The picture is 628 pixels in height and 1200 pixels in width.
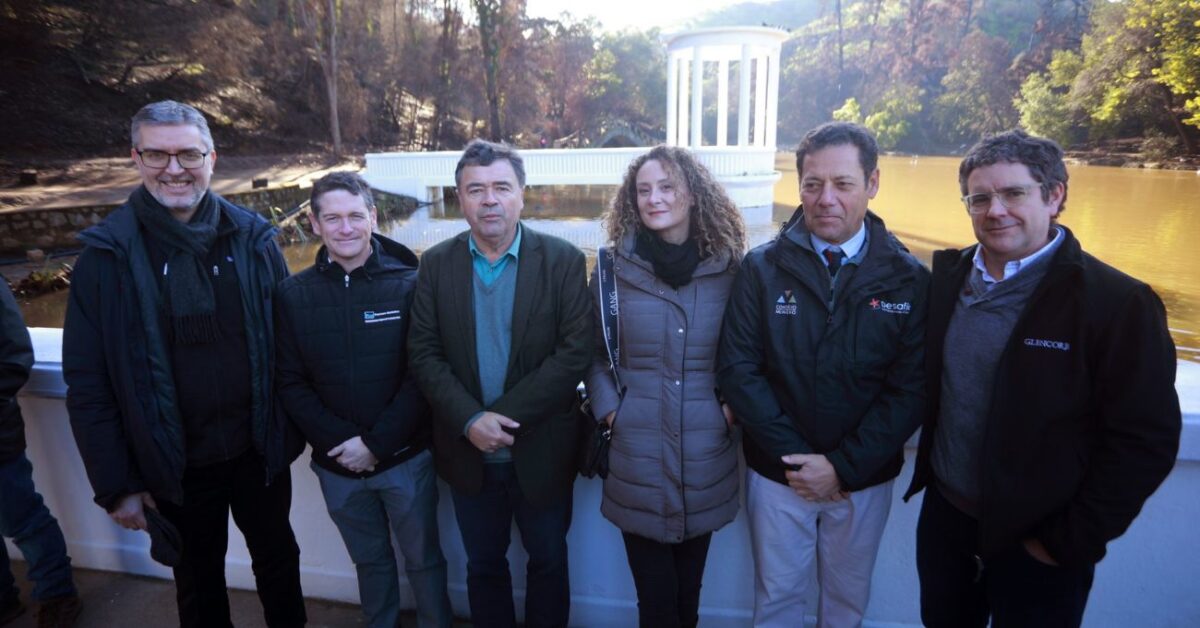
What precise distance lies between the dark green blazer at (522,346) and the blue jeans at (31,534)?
1492 millimetres

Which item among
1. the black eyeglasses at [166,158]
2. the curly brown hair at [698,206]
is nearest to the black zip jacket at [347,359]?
the black eyeglasses at [166,158]

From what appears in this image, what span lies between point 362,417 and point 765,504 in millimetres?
1173

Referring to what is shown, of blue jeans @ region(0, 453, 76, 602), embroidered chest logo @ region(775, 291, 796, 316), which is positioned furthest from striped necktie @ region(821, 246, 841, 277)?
blue jeans @ region(0, 453, 76, 602)

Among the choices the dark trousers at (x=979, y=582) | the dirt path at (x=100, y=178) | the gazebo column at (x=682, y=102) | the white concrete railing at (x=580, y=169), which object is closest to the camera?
the dark trousers at (x=979, y=582)

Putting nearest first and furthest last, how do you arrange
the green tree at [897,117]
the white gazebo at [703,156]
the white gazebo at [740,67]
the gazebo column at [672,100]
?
the white gazebo at [703,156] < the white gazebo at [740,67] < the gazebo column at [672,100] < the green tree at [897,117]

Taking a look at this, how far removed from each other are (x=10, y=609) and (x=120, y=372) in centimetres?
131

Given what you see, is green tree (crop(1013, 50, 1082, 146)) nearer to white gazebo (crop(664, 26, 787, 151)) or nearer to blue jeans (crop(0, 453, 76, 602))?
white gazebo (crop(664, 26, 787, 151))

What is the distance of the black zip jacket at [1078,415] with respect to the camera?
4.02 ft

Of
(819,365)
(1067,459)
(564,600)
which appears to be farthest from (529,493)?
(1067,459)

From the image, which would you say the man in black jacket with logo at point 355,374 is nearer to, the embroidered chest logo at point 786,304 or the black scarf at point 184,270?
the black scarf at point 184,270

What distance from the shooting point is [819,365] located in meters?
1.59

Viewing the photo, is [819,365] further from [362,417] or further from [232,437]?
[232,437]

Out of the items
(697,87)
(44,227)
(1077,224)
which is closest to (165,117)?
(44,227)

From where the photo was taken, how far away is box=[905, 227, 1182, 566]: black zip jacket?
123 centimetres
